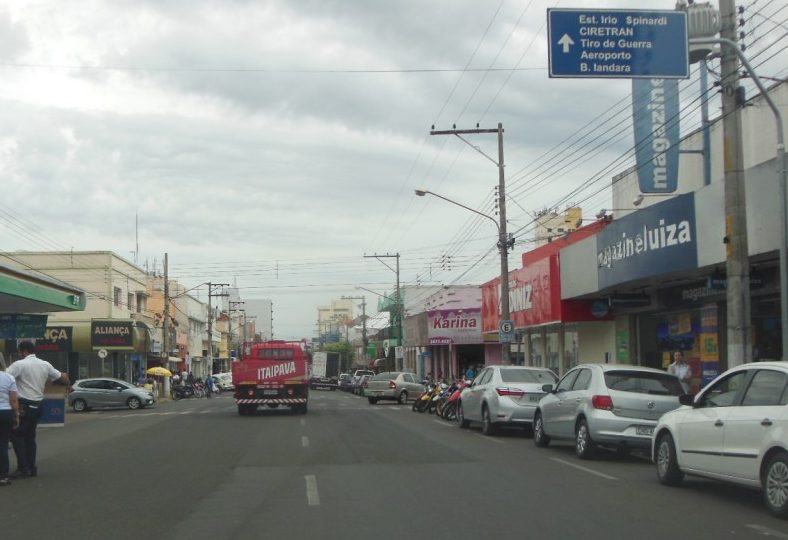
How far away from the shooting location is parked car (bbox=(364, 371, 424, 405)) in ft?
127

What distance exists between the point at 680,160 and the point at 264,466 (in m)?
16.6

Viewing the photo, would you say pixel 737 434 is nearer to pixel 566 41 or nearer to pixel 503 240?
pixel 566 41

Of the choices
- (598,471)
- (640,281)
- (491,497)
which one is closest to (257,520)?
(491,497)

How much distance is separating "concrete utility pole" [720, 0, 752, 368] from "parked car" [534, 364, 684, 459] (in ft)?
4.07

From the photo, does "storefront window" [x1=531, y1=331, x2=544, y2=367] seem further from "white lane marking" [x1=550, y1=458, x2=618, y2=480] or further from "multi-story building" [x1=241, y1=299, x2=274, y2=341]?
"multi-story building" [x1=241, y1=299, x2=274, y2=341]

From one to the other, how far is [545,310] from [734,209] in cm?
1521

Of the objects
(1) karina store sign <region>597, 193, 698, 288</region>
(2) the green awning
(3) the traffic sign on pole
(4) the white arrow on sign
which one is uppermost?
(4) the white arrow on sign

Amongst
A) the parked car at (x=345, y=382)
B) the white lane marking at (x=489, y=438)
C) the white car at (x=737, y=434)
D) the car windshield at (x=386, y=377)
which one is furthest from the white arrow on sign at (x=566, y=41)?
the parked car at (x=345, y=382)

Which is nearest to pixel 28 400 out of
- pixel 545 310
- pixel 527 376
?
pixel 527 376

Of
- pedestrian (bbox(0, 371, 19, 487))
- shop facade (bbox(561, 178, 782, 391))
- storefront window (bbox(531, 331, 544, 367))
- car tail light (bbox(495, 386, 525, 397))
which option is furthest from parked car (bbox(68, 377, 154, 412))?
pedestrian (bbox(0, 371, 19, 487))

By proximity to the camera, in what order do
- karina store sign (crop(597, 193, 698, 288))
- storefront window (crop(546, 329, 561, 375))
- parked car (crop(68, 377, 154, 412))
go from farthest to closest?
1. parked car (crop(68, 377, 154, 412))
2. storefront window (crop(546, 329, 561, 375))
3. karina store sign (crop(597, 193, 698, 288))

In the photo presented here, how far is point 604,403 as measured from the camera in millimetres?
14328

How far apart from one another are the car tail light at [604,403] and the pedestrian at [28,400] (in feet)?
27.5

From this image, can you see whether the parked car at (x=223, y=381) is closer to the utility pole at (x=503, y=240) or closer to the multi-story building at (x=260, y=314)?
the utility pole at (x=503, y=240)
